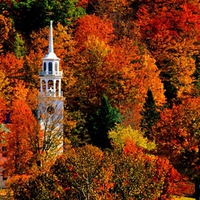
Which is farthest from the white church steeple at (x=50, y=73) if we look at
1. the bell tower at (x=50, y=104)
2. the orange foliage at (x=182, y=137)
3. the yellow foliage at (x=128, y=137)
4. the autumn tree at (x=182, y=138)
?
the autumn tree at (x=182, y=138)

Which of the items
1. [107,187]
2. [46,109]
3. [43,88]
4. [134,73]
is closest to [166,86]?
[134,73]

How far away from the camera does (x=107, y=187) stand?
49.7 m

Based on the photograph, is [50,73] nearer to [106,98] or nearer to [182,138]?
[106,98]

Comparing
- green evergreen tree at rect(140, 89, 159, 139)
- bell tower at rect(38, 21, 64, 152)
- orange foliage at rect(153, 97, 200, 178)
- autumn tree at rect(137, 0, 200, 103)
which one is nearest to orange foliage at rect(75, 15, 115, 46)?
autumn tree at rect(137, 0, 200, 103)

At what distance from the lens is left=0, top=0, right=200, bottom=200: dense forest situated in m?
51.2

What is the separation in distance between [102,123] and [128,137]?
19.5ft

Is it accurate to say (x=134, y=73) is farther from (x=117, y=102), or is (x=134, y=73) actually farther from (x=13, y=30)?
(x=13, y=30)

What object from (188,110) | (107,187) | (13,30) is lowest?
(107,187)

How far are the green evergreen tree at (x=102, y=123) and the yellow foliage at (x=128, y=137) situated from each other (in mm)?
2322

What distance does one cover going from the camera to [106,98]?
76.6m

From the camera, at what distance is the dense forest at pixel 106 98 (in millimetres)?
51250

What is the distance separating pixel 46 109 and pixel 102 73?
15.5 m

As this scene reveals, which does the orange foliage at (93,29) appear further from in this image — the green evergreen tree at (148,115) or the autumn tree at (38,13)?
the green evergreen tree at (148,115)

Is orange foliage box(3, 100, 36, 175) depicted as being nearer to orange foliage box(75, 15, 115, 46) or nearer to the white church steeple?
the white church steeple
